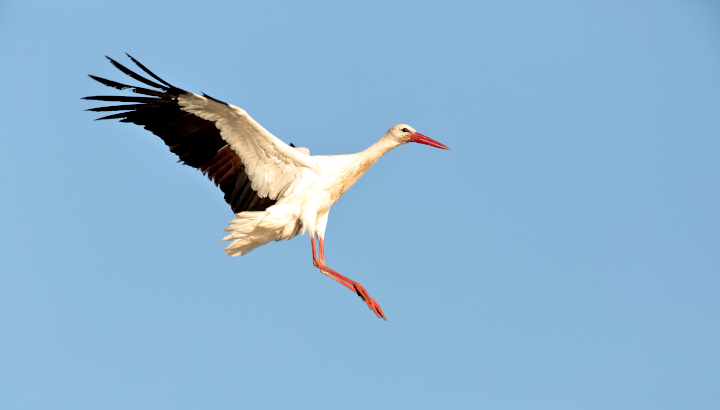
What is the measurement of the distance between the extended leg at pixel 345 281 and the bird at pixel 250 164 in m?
0.01

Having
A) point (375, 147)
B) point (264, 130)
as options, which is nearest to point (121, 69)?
point (264, 130)

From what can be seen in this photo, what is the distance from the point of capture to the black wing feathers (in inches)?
366

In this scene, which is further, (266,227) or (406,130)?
(406,130)

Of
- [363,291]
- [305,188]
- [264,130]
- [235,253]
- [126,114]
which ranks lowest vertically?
[363,291]

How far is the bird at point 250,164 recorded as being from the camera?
30.7 ft

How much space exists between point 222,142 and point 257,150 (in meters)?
0.49

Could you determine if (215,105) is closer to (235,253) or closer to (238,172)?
(238,172)

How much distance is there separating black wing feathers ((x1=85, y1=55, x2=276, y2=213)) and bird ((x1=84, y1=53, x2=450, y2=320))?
0.04 ft

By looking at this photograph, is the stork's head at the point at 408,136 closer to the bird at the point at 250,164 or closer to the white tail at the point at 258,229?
the bird at the point at 250,164

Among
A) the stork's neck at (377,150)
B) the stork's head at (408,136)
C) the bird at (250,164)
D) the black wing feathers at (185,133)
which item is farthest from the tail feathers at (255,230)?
the stork's head at (408,136)

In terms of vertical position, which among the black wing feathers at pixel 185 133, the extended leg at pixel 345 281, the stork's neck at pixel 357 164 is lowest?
the extended leg at pixel 345 281

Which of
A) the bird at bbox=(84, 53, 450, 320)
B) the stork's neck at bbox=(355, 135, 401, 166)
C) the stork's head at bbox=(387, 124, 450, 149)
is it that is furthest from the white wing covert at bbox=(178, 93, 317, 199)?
the stork's head at bbox=(387, 124, 450, 149)

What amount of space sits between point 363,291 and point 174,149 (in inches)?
129

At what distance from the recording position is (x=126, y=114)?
9586 millimetres
